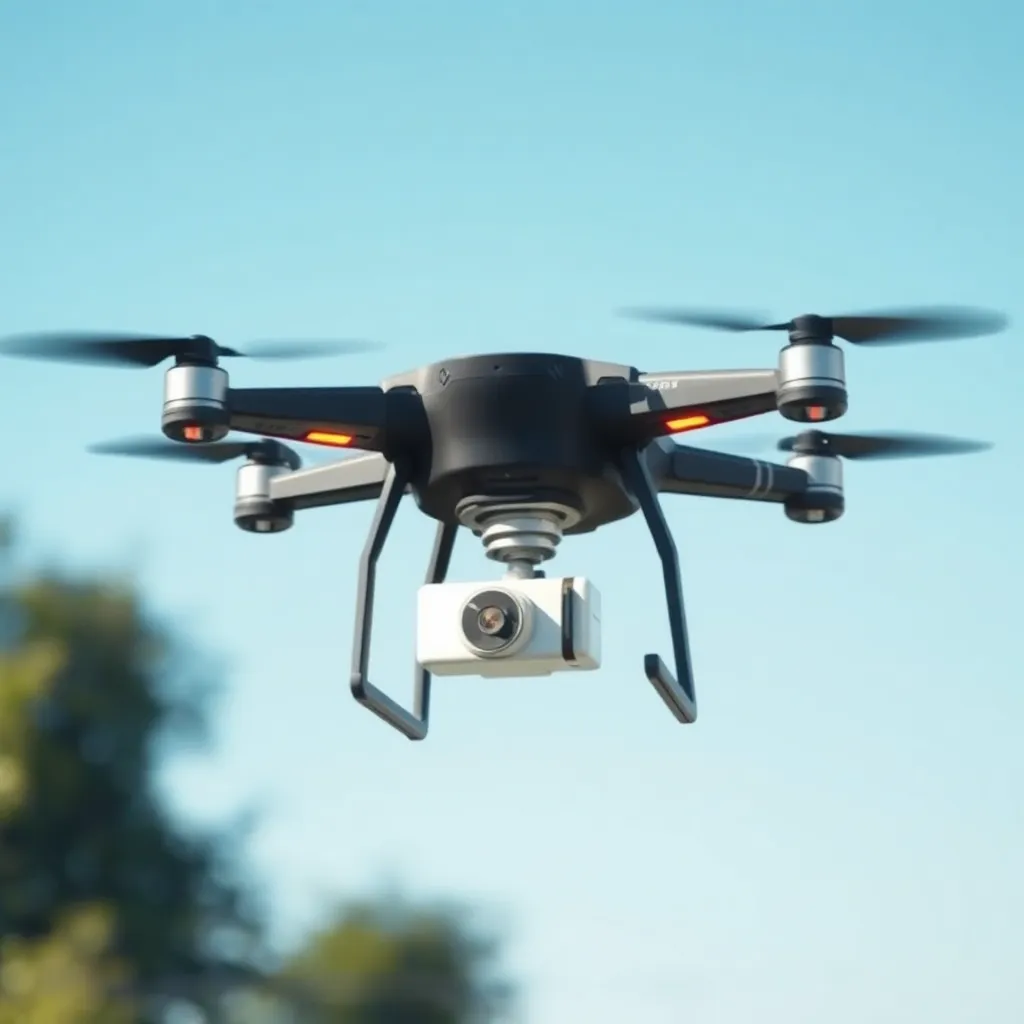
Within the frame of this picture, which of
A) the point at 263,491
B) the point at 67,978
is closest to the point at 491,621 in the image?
the point at 263,491

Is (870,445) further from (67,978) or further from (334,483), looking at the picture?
(67,978)

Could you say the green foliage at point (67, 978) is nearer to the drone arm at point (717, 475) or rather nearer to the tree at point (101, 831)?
the tree at point (101, 831)

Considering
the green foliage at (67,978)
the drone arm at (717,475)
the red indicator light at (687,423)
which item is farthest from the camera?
the green foliage at (67,978)

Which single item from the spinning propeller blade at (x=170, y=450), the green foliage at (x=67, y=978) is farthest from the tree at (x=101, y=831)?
the spinning propeller blade at (x=170, y=450)

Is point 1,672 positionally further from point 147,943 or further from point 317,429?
point 317,429

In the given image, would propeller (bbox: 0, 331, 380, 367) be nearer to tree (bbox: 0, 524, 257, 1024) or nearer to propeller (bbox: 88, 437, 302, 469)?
propeller (bbox: 88, 437, 302, 469)
